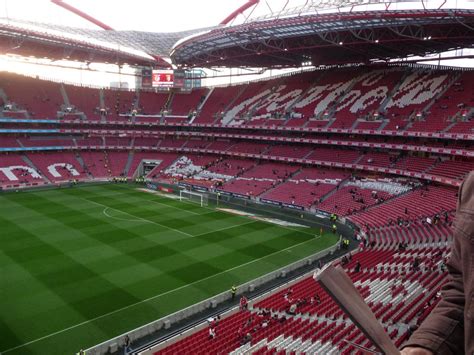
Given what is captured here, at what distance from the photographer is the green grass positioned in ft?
65.6

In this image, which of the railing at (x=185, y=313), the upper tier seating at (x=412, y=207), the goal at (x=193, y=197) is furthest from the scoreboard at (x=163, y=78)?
the railing at (x=185, y=313)

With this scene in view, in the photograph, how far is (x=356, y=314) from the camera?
2.21 meters

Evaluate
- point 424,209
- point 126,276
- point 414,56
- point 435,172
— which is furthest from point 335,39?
point 126,276

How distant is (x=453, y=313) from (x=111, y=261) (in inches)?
1110

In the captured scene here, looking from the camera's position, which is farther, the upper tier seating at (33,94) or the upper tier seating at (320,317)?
the upper tier seating at (33,94)

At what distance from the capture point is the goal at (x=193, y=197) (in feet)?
160

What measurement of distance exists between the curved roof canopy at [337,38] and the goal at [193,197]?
2026 cm

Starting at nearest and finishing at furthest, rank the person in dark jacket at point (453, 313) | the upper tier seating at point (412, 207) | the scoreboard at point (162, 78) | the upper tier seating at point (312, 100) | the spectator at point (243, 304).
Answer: the person in dark jacket at point (453, 313) → the spectator at point (243, 304) → the upper tier seating at point (412, 207) → the upper tier seating at point (312, 100) → the scoreboard at point (162, 78)

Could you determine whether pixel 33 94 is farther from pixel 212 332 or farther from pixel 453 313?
pixel 453 313

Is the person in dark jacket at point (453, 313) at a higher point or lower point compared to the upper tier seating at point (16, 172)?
higher

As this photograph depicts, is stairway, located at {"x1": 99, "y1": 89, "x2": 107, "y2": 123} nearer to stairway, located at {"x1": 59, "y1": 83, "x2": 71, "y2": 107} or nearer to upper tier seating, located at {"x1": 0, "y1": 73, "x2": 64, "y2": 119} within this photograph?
stairway, located at {"x1": 59, "y1": 83, "x2": 71, "y2": 107}

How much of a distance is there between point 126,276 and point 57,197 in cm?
2795

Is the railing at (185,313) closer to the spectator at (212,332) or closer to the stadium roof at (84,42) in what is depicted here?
the spectator at (212,332)

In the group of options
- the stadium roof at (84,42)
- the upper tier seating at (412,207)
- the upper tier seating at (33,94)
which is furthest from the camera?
the upper tier seating at (33,94)
